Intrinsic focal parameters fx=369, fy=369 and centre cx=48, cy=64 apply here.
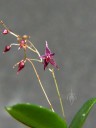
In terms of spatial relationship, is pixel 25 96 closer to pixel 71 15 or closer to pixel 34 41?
pixel 34 41

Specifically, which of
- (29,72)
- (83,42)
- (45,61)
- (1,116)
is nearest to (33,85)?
(29,72)

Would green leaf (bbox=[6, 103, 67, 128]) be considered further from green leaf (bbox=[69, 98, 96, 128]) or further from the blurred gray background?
the blurred gray background

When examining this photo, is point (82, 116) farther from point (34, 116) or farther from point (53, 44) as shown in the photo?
point (53, 44)

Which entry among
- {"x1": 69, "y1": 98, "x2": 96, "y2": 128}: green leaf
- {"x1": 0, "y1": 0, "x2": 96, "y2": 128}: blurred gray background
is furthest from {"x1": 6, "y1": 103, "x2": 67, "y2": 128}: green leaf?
{"x1": 0, "y1": 0, "x2": 96, "y2": 128}: blurred gray background

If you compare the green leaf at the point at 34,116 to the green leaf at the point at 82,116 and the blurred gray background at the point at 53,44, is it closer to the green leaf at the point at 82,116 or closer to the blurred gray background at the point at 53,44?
the green leaf at the point at 82,116

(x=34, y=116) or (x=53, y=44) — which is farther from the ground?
(x=53, y=44)

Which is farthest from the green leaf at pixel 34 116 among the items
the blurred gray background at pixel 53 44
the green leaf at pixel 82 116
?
the blurred gray background at pixel 53 44

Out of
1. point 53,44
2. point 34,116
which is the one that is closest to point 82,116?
point 34,116
